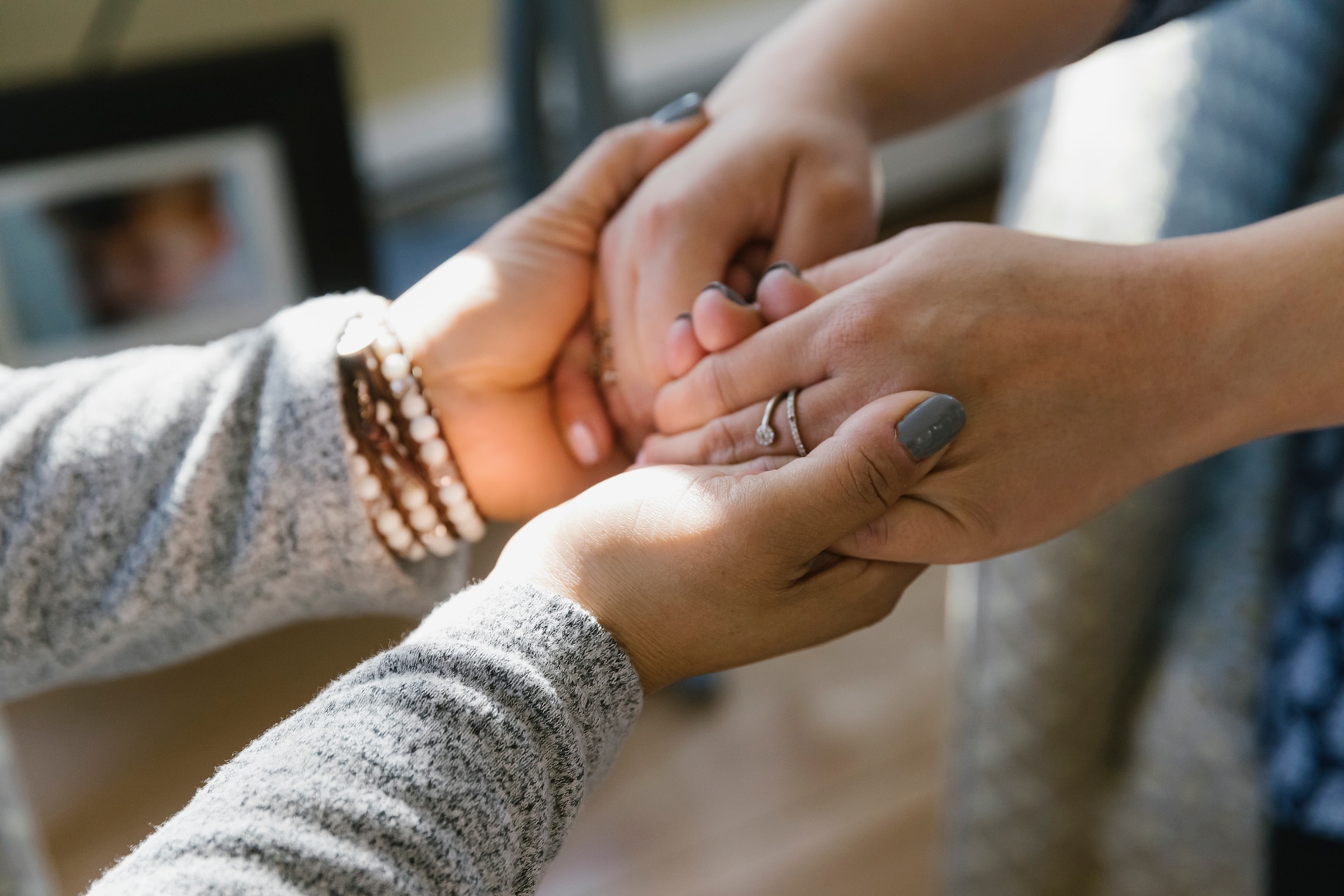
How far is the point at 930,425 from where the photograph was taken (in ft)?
1.71

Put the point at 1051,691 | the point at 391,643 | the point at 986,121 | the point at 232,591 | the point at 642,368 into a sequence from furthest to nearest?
the point at 986,121 → the point at 1051,691 → the point at 642,368 → the point at 232,591 → the point at 391,643

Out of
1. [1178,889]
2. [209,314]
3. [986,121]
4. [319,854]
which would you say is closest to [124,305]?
[209,314]

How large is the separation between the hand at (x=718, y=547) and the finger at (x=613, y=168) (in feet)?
0.94

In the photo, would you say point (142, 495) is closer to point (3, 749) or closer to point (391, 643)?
point (391, 643)

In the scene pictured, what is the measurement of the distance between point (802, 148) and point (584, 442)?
0.26 meters

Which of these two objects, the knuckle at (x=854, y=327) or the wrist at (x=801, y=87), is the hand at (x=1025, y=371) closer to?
the knuckle at (x=854, y=327)

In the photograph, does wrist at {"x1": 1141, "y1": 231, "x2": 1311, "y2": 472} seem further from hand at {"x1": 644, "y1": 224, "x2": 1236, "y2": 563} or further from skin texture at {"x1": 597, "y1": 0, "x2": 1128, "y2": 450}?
skin texture at {"x1": 597, "y1": 0, "x2": 1128, "y2": 450}

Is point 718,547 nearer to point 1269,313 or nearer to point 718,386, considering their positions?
point 718,386

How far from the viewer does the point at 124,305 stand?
1246 mm

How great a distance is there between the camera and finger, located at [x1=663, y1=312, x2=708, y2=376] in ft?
2.20

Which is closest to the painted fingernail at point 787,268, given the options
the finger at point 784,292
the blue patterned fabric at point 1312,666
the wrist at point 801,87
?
the finger at point 784,292

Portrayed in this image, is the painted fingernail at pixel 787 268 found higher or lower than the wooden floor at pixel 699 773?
higher

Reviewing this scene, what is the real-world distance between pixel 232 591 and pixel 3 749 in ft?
1.05

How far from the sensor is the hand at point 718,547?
0.50 m
